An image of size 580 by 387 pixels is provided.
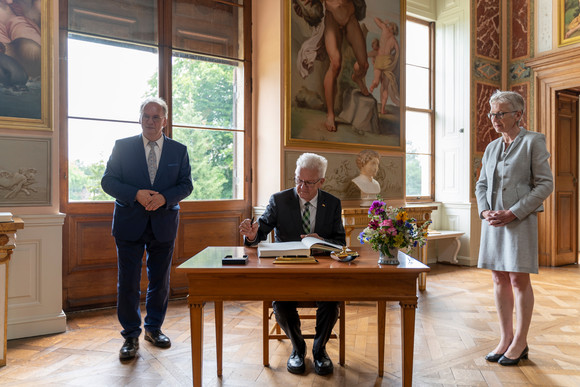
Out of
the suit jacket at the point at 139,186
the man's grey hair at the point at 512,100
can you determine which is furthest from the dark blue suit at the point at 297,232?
the man's grey hair at the point at 512,100

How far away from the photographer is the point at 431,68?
722 centimetres

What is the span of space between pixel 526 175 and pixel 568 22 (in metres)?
4.94

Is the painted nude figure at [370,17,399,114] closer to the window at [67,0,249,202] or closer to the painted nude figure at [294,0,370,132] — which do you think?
the painted nude figure at [294,0,370,132]

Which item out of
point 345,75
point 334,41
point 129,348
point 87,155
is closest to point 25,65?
point 87,155

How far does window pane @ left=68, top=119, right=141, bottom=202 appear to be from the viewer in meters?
4.09

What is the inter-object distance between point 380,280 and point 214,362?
1.40 metres

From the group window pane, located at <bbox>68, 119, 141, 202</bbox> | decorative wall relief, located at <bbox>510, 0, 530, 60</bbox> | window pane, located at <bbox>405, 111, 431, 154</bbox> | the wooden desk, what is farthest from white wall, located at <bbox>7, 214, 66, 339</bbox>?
decorative wall relief, located at <bbox>510, 0, 530, 60</bbox>

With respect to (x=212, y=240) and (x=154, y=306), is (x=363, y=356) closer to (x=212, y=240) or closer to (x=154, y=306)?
(x=154, y=306)

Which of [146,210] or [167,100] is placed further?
[167,100]

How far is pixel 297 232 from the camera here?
2822 mm

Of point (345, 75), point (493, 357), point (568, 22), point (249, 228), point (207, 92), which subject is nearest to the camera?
point (249, 228)

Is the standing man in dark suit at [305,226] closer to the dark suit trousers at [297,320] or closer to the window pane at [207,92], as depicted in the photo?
the dark suit trousers at [297,320]

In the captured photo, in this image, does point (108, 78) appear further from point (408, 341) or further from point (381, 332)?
point (408, 341)

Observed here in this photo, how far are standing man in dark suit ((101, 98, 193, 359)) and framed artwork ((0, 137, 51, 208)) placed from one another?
780 mm
